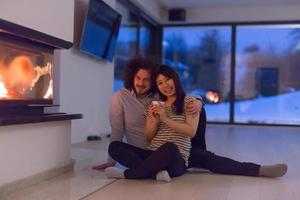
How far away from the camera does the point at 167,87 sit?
8.93 feet

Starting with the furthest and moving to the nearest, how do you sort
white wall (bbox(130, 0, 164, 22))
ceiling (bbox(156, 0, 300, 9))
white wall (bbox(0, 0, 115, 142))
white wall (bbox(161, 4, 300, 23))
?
1. white wall (bbox(161, 4, 300, 23))
2. ceiling (bbox(156, 0, 300, 9))
3. white wall (bbox(130, 0, 164, 22))
4. white wall (bbox(0, 0, 115, 142))

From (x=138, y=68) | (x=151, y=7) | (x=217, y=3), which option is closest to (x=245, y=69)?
(x=217, y=3)

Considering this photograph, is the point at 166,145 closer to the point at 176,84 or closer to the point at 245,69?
the point at 176,84

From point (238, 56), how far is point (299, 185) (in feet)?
19.4

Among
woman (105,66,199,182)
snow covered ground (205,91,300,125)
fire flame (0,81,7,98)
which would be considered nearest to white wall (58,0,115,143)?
woman (105,66,199,182)

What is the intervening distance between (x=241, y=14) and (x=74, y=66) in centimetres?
439

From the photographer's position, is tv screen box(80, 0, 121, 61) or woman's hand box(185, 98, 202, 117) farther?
tv screen box(80, 0, 121, 61)

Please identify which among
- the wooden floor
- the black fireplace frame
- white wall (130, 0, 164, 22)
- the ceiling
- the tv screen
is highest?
the ceiling

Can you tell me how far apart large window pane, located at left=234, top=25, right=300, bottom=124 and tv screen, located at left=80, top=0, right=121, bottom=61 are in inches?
143

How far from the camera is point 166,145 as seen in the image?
256 cm

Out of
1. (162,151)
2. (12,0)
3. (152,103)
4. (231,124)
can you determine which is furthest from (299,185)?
(231,124)

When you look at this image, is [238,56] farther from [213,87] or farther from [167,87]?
[167,87]

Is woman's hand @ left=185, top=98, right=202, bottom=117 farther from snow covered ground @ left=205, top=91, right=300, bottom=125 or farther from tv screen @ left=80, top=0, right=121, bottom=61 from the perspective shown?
snow covered ground @ left=205, top=91, right=300, bottom=125

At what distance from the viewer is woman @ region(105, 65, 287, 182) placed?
2621mm
